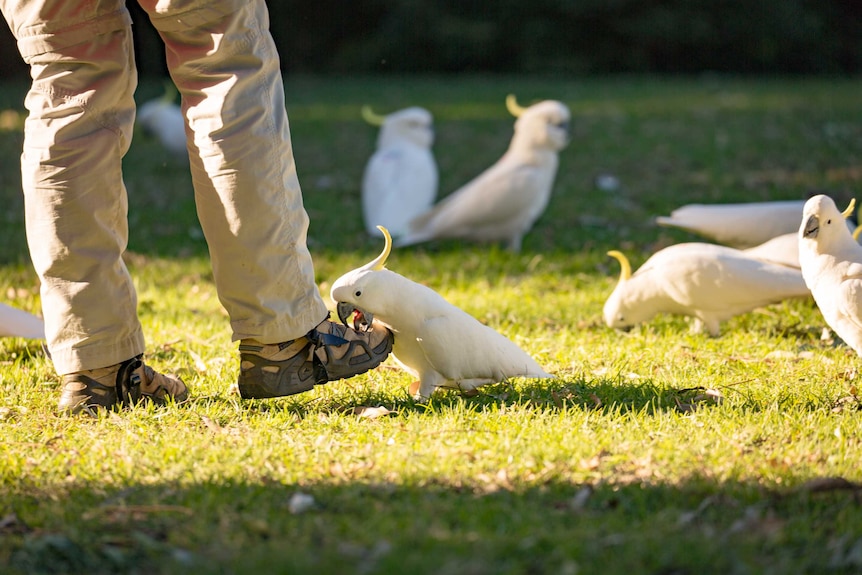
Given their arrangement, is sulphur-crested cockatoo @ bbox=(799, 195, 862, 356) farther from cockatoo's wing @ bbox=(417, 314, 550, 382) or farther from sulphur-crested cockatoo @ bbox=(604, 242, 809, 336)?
cockatoo's wing @ bbox=(417, 314, 550, 382)

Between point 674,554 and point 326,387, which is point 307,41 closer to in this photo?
point 326,387

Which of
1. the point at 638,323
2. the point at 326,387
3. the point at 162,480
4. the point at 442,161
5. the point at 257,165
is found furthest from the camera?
the point at 442,161

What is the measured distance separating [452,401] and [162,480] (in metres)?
0.77

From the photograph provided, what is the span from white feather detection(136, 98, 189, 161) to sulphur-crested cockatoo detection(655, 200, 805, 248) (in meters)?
4.63

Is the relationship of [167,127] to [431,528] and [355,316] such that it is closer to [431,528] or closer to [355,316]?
→ [355,316]

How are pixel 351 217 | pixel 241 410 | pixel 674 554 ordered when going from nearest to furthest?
pixel 674 554, pixel 241 410, pixel 351 217

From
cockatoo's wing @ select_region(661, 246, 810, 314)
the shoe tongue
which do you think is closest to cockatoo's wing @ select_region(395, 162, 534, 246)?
cockatoo's wing @ select_region(661, 246, 810, 314)

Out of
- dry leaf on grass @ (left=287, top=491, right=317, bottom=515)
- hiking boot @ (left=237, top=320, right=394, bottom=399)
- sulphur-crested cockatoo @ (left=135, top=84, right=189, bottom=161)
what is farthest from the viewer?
sulphur-crested cockatoo @ (left=135, top=84, right=189, bottom=161)

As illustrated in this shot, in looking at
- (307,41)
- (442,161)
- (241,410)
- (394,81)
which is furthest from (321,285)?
(307,41)

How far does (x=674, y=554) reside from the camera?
5.18 ft

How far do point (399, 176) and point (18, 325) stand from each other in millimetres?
2446

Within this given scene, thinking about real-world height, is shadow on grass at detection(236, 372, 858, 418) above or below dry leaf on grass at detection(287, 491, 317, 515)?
below

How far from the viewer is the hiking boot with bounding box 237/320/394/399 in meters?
2.27

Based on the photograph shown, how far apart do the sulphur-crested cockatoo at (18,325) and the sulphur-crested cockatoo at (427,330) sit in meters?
1.11
